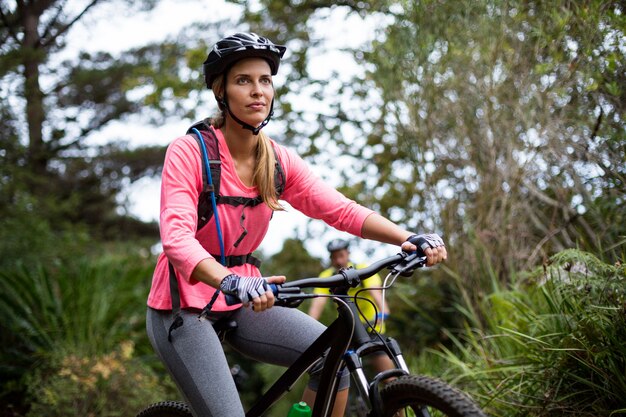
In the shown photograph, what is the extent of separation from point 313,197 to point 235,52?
775mm

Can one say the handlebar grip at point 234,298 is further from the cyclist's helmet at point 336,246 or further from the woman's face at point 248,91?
the cyclist's helmet at point 336,246

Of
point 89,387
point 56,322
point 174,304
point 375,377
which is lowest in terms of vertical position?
point 89,387

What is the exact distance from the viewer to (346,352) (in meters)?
2.67

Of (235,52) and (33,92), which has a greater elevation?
(33,92)

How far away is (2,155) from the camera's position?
10.7 m

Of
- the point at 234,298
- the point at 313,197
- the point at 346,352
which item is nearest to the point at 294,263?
the point at 313,197

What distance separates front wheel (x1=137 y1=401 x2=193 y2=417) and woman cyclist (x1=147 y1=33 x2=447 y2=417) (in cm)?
50

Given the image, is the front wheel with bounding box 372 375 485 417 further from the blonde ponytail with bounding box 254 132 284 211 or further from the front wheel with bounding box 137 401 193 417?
the front wheel with bounding box 137 401 193 417

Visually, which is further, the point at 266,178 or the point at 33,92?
the point at 33,92

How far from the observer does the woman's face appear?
316 cm

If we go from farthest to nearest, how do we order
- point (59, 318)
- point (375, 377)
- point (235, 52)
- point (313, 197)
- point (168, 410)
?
point (59, 318)
point (168, 410)
point (313, 197)
point (235, 52)
point (375, 377)

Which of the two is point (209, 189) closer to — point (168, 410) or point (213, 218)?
point (213, 218)

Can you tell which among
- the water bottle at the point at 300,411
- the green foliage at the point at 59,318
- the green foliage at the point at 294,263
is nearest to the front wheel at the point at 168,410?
the water bottle at the point at 300,411

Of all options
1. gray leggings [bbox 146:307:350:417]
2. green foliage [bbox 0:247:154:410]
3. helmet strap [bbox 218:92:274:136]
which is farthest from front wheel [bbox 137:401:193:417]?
green foliage [bbox 0:247:154:410]
